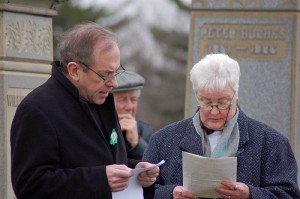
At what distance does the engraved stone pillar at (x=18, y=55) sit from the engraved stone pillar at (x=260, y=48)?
70.7 inches

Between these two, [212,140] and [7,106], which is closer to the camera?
[212,140]

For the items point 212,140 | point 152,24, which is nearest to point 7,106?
point 212,140

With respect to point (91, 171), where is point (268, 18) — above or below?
above

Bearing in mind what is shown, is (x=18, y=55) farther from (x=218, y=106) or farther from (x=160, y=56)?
(x=160, y=56)

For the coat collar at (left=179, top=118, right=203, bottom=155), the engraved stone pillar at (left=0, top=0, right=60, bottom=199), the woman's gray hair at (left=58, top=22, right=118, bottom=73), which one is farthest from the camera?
the engraved stone pillar at (left=0, top=0, right=60, bottom=199)

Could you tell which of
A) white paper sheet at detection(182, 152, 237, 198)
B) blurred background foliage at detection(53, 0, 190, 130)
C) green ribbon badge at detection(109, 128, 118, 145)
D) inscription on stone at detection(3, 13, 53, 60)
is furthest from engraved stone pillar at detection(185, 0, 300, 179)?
blurred background foliage at detection(53, 0, 190, 130)

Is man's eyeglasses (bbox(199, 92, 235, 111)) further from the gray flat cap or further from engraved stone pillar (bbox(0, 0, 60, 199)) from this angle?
the gray flat cap

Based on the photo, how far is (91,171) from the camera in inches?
189

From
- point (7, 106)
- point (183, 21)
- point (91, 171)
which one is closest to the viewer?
point (91, 171)

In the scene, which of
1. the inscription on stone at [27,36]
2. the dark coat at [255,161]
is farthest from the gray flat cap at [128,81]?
the dark coat at [255,161]

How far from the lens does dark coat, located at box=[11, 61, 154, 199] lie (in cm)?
473

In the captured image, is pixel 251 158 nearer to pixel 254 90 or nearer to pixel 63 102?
pixel 63 102

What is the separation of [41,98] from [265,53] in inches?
166

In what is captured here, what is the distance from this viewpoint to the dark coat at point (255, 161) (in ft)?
18.2
